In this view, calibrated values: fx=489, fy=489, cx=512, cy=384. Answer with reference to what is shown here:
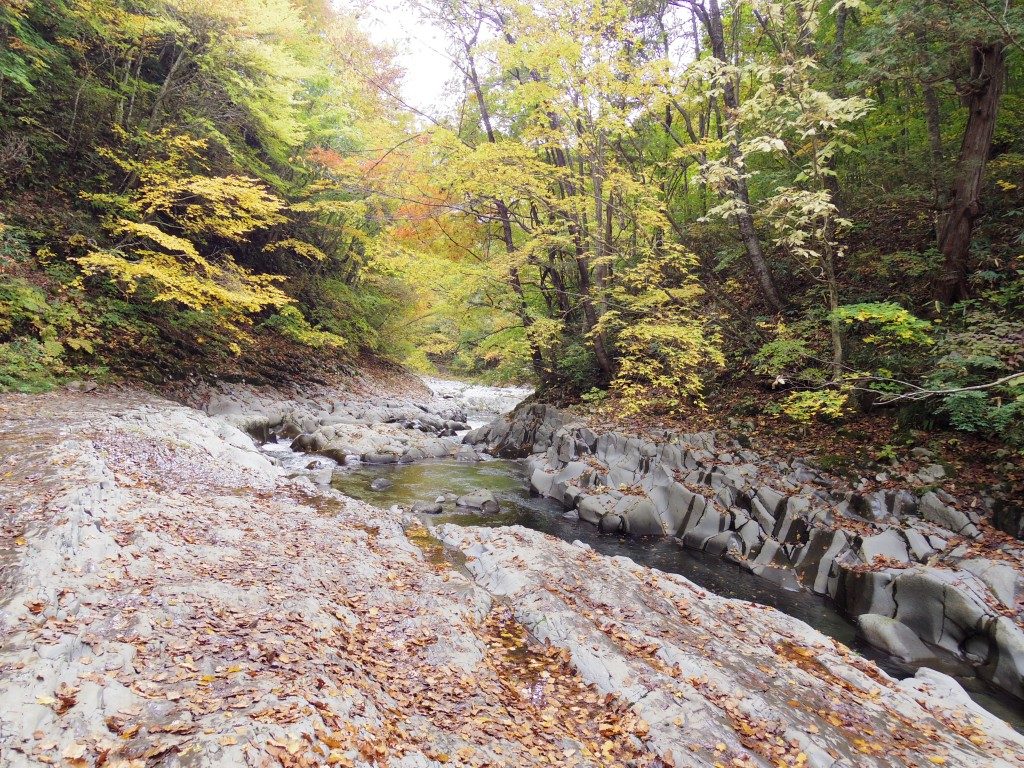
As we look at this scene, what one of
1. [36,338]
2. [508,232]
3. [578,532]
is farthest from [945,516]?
[36,338]

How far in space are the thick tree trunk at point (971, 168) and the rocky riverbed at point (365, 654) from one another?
7.33 meters

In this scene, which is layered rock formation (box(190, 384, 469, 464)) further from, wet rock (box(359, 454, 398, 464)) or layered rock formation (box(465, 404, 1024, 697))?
layered rock formation (box(465, 404, 1024, 697))

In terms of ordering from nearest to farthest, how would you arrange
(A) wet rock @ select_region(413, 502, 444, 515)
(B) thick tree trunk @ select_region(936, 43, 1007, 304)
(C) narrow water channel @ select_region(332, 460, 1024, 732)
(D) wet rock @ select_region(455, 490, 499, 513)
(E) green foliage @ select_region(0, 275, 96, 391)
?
(C) narrow water channel @ select_region(332, 460, 1024, 732) < (B) thick tree trunk @ select_region(936, 43, 1007, 304) < (E) green foliage @ select_region(0, 275, 96, 391) < (A) wet rock @ select_region(413, 502, 444, 515) < (D) wet rock @ select_region(455, 490, 499, 513)

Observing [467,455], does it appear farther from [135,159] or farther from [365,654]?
[135,159]

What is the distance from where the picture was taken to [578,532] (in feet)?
34.0

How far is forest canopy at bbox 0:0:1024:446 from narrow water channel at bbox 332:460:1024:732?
10.4ft

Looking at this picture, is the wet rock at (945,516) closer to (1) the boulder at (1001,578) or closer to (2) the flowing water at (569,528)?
(1) the boulder at (1001,578)

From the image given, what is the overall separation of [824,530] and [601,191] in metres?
8.62

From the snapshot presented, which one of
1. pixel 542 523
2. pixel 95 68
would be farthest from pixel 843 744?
pixel 95 68

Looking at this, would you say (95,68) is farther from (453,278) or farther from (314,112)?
(453,278)

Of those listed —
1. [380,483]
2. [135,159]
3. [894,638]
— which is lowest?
[380,483]

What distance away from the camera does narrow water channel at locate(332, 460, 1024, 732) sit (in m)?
6.53

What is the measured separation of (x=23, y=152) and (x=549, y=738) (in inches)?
705

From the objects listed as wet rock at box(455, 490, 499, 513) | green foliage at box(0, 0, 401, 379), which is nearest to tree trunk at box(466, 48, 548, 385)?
green foliage at box(0, 0, 401, 379)
